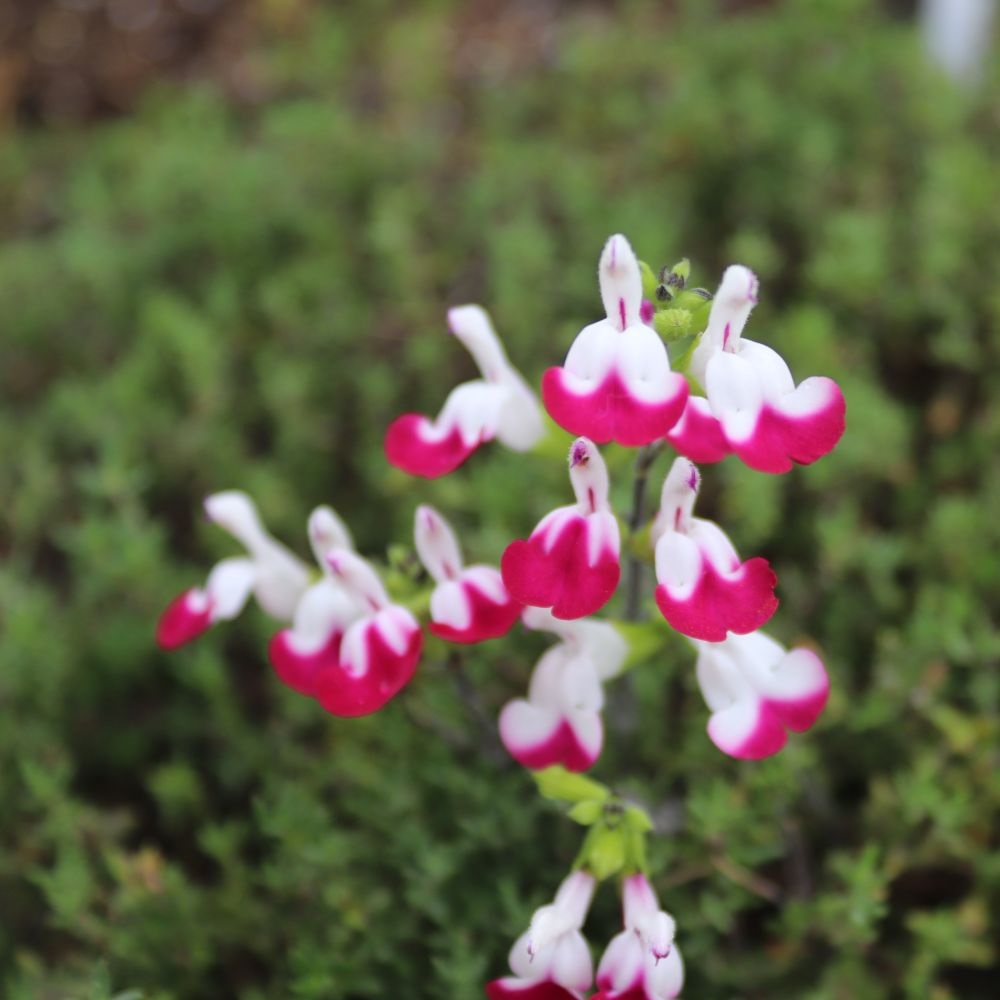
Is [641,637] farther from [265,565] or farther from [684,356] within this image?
[265,565]

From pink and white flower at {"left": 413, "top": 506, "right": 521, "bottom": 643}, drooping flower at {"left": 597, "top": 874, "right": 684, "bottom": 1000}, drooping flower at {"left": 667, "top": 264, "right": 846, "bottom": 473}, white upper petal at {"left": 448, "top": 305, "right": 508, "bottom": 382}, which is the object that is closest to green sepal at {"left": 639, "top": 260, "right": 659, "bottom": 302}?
drooping flower at {"left": 667, "top": 264, "right": 846, "bottom": 473}

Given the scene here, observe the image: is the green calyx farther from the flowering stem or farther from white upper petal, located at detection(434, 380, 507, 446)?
white upper petal, located at detection(434, 380, 507, 446)

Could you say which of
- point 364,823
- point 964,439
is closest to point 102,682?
point 364,823

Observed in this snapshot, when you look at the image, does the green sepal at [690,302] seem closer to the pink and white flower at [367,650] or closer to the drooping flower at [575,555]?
the drooping flower at [575,555]

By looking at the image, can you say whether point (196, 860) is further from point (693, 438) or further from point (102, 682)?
point (693, 438)

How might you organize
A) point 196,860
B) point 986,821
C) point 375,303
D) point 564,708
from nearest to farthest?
point 564,708 → point 986,821 → point 196,860 → point 375,303

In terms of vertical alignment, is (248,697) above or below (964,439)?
below

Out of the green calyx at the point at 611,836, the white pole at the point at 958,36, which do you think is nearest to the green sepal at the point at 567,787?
the green calyx at the point at 611,836
